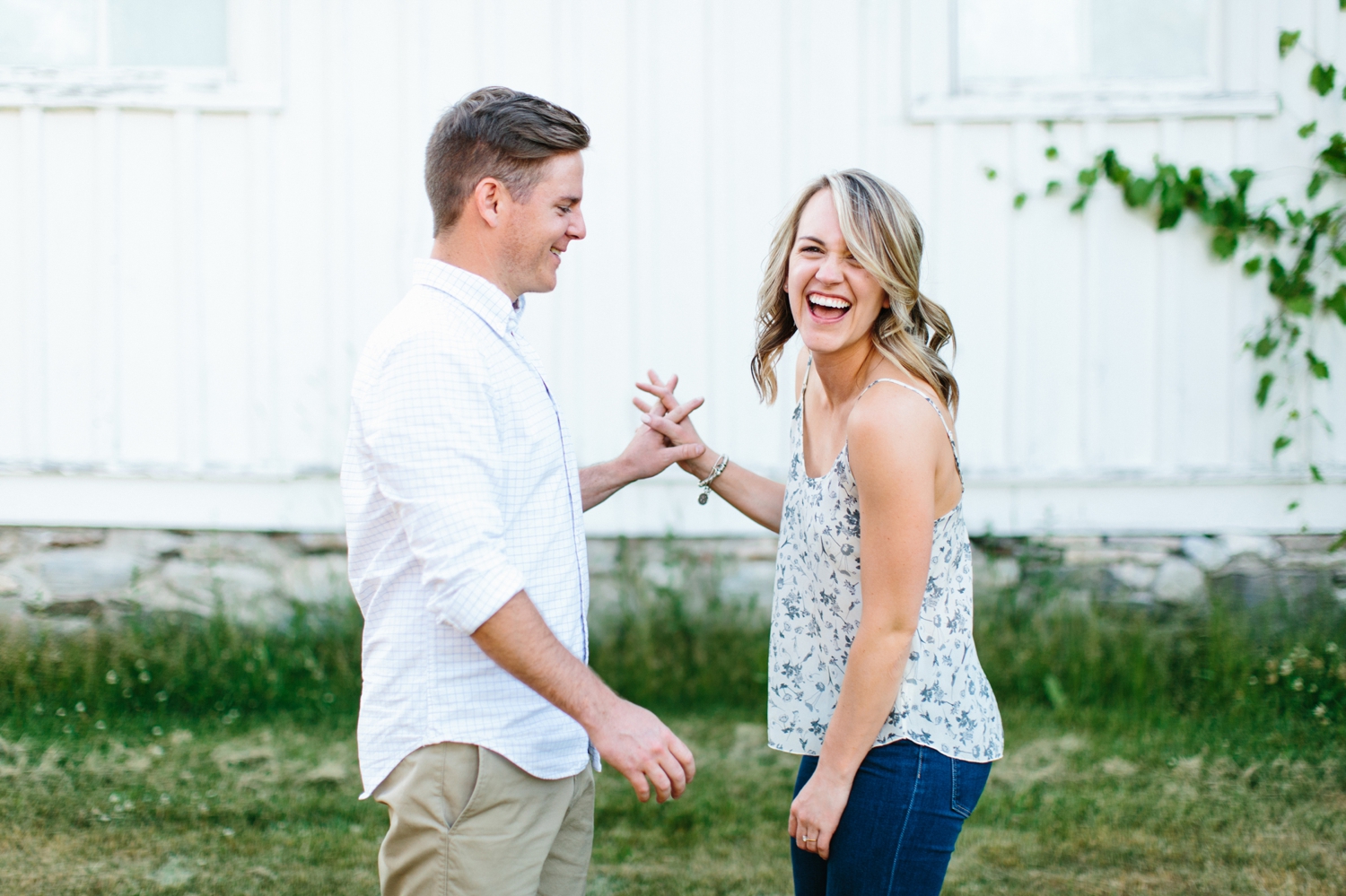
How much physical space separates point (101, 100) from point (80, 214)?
494 mm

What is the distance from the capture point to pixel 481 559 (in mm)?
1713

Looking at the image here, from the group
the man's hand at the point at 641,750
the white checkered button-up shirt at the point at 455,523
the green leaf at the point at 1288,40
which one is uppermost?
the green leaf at the point at 1288,40

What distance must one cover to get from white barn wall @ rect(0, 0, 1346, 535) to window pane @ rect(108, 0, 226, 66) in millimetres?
203

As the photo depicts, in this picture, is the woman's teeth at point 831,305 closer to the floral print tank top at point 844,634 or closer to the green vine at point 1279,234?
the floral print tank top at point 844,634

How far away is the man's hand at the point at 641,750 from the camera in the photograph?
173 centimetres

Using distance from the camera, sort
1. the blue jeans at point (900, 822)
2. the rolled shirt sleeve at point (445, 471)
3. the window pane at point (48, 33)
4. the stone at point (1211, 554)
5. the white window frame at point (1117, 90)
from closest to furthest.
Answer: the rolled shirt sleeve at point (445, 471) < the blue jeans at point (900, 822) < the white window frame at point (1117, 90) < the stone at point (1211, 554) < the window pane at point (48, 33)

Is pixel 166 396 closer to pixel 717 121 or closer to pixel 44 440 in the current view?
pixel 44 440

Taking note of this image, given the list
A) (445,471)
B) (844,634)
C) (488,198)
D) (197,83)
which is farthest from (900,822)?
(197,83)

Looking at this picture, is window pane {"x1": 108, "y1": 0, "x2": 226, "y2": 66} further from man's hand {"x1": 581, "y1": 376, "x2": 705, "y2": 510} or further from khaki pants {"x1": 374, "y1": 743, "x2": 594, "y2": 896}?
khaki pants {"x1": 374, "y1": 743, "x2": 594, "y2": 896}

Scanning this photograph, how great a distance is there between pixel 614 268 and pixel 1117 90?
90.7 inches

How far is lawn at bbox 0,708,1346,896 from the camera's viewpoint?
328 cm

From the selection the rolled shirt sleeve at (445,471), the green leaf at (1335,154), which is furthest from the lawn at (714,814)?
the green leaf at (1335,154)

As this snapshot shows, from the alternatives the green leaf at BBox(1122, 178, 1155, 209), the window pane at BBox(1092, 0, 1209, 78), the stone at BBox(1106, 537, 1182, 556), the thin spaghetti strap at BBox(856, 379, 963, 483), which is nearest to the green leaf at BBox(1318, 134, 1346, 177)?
the window pane at BBox(1092, 0, 1209, 78)

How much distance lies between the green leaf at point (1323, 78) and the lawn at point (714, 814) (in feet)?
8.50
